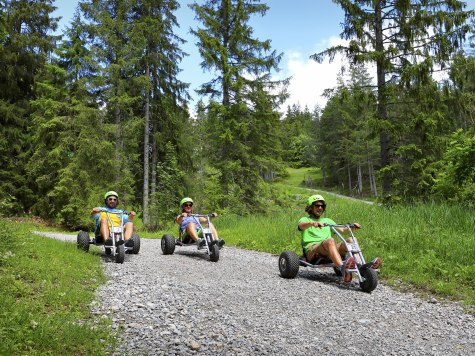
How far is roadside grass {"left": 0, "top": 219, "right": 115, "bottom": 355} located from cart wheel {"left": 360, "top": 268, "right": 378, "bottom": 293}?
12.4 feet

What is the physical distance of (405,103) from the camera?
13.8 meters

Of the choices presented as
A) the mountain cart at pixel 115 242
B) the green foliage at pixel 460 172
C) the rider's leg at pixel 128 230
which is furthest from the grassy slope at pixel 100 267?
the green foliage at pixel 460 172

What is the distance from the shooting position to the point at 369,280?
5777 millimetres

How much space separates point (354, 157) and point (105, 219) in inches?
1557

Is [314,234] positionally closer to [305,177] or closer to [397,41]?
[397,41]

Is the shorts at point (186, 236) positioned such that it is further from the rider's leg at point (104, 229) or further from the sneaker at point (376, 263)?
the sneaker at point (376, 263)

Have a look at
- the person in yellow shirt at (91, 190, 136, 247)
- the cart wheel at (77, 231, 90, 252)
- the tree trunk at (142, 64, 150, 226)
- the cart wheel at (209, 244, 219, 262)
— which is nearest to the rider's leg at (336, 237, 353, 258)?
the cart wheel at (209, 244, 219, 262)

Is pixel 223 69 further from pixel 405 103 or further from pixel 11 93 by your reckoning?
pixel 11 93

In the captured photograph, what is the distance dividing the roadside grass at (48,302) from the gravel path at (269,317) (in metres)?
0.24

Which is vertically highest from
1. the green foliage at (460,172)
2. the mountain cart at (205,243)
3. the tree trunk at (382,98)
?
the tree trunk at (382,98)

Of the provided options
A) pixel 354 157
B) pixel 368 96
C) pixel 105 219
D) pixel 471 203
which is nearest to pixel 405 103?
pixel 368 96

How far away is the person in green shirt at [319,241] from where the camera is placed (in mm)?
6164

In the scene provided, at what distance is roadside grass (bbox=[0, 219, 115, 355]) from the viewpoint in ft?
10.6

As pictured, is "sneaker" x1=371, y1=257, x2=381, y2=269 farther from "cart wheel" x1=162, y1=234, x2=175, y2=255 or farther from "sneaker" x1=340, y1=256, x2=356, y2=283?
"cart wheel" x1=162, y1=234, x2=175, y2=255
